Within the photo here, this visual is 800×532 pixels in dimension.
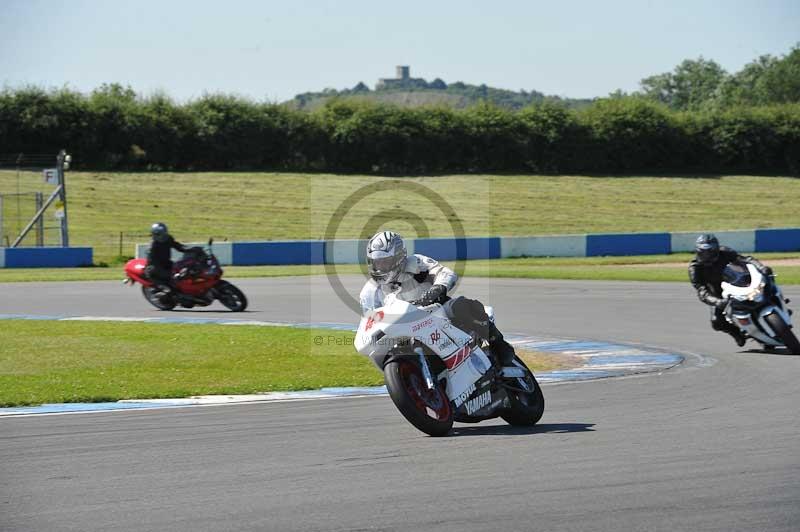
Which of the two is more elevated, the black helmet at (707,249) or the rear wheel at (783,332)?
the black helmet at (707,249)

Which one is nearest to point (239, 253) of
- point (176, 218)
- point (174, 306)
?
point (176, 218)

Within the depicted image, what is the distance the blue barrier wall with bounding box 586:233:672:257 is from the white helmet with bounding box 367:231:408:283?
28.5 m

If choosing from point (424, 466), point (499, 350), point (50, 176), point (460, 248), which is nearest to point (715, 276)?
point (499, 350)

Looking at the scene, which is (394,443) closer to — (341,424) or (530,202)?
(341,424)

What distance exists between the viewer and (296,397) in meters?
10.6

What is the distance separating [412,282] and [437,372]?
71 centimetres

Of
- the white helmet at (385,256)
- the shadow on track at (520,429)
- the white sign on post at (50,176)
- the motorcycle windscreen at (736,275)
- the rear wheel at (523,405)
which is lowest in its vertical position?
the shadow on track at (520,429)

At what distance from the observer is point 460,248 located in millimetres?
35000

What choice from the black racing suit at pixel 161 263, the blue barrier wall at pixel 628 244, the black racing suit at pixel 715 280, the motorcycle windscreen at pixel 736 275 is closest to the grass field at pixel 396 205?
the blue barrier wall at pixel 628 244

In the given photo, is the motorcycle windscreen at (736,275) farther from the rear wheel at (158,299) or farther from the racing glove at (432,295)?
the rear wheel at (158,299)

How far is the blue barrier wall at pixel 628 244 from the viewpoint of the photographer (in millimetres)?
36156

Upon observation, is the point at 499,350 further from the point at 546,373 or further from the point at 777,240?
the point at 777,240

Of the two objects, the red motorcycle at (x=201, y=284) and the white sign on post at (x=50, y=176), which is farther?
the white sign on post at (x=50, y=176)

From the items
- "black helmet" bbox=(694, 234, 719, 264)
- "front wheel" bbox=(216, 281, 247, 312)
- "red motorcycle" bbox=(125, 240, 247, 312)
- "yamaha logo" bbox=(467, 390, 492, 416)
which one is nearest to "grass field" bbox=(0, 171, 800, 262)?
"red motorcycle" bbox=(125, 240, 247, 312)
